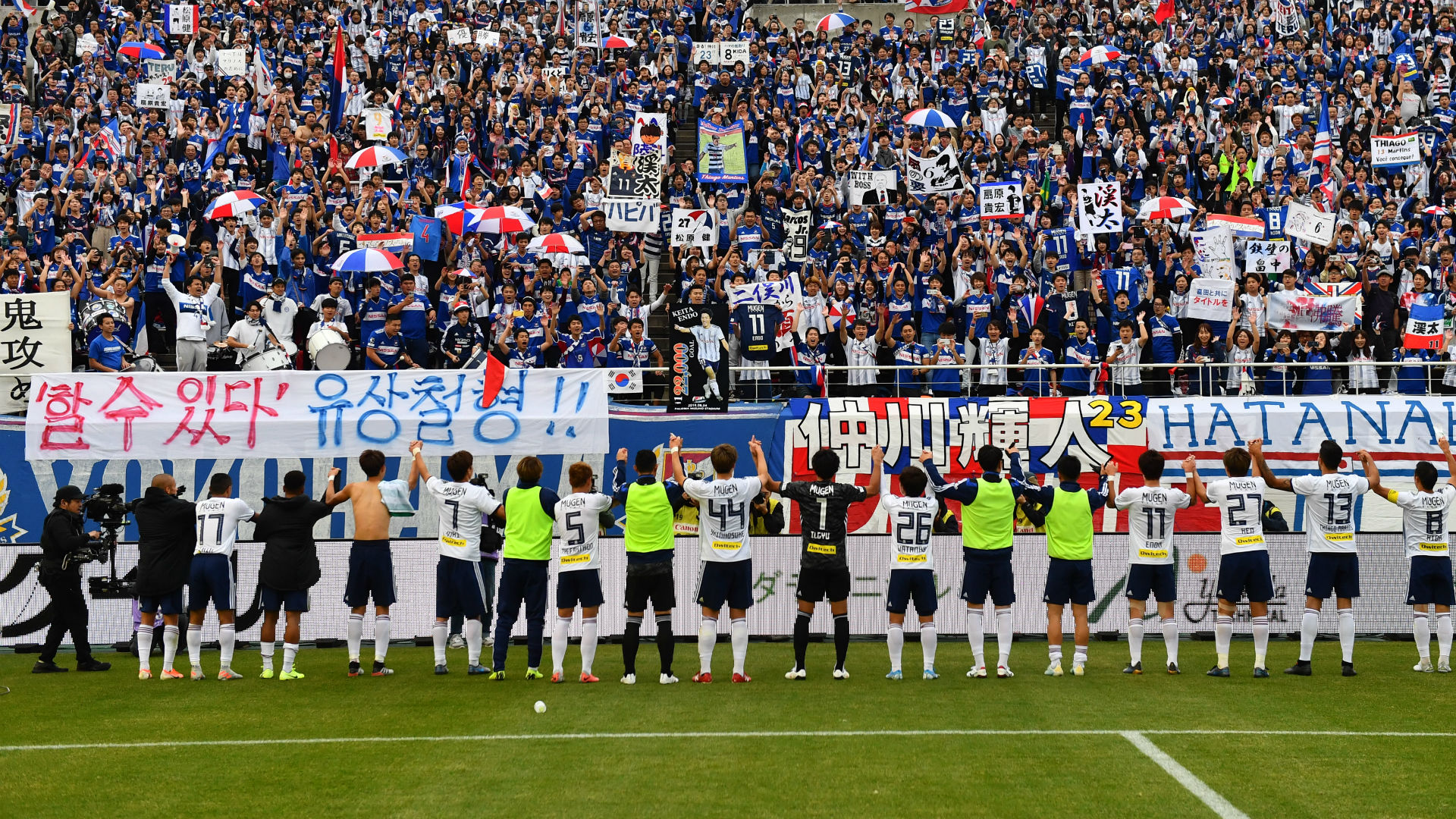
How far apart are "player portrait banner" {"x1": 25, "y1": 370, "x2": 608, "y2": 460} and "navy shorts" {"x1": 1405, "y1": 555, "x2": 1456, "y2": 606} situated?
11.4m

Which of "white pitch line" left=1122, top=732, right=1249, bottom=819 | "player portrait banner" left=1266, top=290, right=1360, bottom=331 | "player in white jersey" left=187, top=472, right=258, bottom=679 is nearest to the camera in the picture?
"white pitch line" left=1122, top=732, right=1249, bottom=819

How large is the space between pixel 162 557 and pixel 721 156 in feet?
47.8

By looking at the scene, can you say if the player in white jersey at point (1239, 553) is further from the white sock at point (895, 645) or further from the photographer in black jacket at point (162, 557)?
the photographer in black jacket at point (162, 557)

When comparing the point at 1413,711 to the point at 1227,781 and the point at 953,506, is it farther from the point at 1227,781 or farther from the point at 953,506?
the point at 953,506

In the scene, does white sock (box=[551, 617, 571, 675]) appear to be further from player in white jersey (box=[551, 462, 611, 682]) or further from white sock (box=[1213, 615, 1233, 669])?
white sock (box=[1213, 615, 1233, 669])

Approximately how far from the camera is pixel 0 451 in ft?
73.8

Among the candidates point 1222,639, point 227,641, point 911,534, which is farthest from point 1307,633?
point 227,641

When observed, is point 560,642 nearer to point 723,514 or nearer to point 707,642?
point 707,642

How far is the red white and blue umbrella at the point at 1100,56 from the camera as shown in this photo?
30.8m

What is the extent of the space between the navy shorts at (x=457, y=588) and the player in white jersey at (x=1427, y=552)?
825 centimetres

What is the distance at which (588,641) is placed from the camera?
13.9 meters

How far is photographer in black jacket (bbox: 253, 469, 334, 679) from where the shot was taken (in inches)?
561

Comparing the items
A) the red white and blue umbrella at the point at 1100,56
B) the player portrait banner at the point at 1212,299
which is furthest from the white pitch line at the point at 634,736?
the red white and blue umbrella at the point at 1100,56

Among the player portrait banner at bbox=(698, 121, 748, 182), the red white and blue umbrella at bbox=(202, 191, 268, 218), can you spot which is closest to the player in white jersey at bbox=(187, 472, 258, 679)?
the red white and blue umbrella at bbox=(202, 191, 268, 218)
